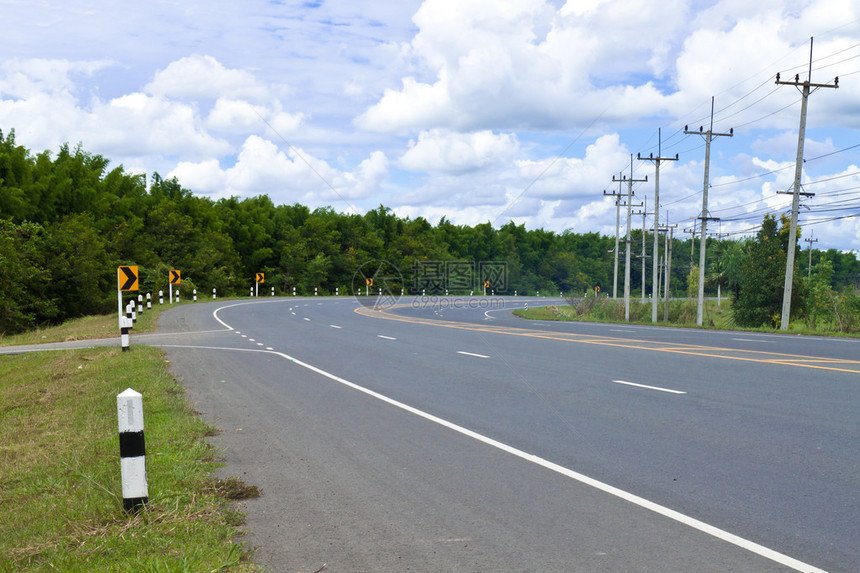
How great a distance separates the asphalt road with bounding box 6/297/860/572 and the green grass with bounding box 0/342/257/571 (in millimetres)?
340

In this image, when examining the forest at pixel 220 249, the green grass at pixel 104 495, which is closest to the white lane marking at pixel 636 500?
the green grass at pixel 104 495

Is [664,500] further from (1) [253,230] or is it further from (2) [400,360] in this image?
(1) [253,230]

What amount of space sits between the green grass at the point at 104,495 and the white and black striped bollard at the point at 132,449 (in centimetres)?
14

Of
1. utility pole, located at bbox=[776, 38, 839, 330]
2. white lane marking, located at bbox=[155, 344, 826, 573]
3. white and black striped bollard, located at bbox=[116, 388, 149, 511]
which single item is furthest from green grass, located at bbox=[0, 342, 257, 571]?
utility pole, located at bbox=[776, 38, 839, 330]

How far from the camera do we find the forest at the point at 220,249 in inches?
1847

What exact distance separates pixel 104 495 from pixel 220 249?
252ft

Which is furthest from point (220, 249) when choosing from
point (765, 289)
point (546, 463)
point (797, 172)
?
point (546, 463)

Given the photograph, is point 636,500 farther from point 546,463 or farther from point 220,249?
point 220,249

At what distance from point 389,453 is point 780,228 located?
6782cm

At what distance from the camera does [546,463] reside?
7160mm

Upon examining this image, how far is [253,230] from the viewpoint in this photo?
3627 inches

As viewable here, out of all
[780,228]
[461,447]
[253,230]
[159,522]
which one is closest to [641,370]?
[461,447]

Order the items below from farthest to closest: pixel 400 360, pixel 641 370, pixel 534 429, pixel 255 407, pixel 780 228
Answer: pixel 780 228, pixel 400 360, pixel 641 370, pixel 255 407, pixel 534 429

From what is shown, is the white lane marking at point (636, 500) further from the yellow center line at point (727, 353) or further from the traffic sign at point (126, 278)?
the traffic sign at point (126, 278)
